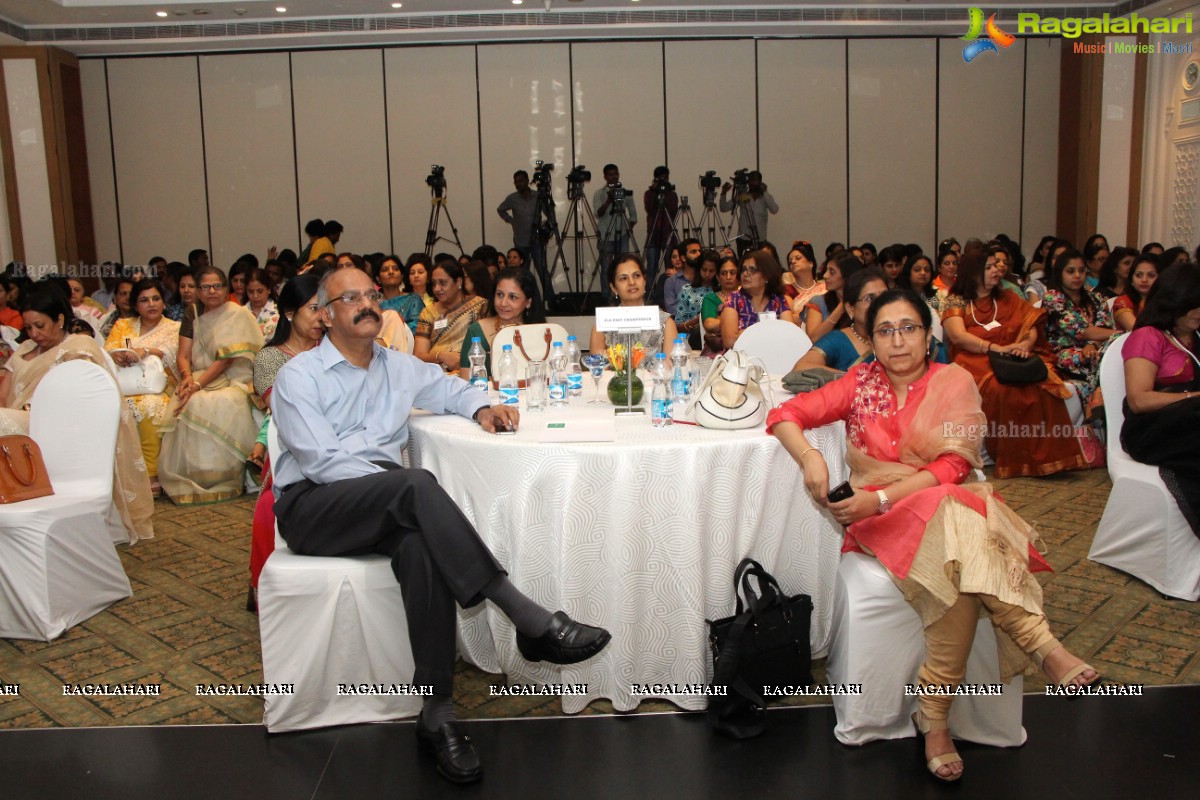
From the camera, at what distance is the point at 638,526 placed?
2.43 meters

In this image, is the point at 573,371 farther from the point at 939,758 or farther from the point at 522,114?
the point at 522,114

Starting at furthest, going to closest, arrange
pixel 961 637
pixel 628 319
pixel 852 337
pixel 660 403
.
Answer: pixel 852 337
pixel 628 319
pixel 660 403
pixel 961 637

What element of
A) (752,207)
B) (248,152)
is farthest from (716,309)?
(248,152)

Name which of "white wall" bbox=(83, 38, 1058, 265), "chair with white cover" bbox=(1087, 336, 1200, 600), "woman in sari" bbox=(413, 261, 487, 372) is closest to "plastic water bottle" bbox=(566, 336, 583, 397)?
"woman in sari" bbox=(413, 261, 487, 372)

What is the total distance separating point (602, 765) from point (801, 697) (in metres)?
0.62

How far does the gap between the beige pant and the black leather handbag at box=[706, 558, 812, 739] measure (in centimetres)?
33

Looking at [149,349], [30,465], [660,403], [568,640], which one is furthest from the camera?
[149,349]

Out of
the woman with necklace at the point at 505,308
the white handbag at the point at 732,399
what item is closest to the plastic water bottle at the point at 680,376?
the white handbag at the point at 732,399

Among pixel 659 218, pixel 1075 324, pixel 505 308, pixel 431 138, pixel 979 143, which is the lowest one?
pixel 1075 324

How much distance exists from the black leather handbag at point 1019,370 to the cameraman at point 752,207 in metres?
5.38

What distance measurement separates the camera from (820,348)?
3.61 m

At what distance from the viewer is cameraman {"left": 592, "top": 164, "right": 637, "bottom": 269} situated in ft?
32.6

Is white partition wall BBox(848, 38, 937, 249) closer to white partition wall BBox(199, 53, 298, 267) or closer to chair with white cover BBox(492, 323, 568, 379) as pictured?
white partition wall BBox(199, 53, 298, 267)

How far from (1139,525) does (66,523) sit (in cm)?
361
